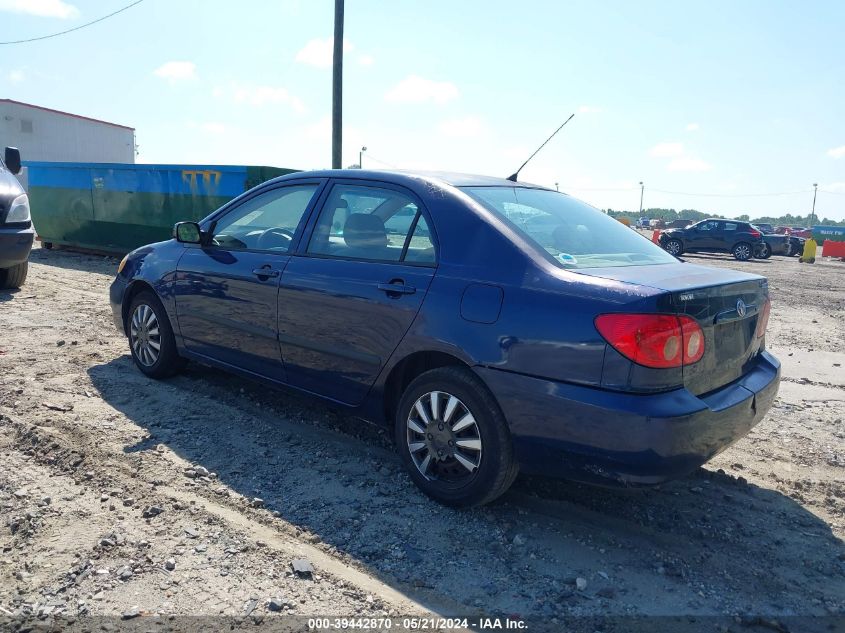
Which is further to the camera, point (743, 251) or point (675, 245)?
point (675, 245)

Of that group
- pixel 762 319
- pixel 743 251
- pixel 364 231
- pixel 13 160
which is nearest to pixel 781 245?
pixel 743 251

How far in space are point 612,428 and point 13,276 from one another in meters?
8.73

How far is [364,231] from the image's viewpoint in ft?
12.3

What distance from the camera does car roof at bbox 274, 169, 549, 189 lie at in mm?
3705

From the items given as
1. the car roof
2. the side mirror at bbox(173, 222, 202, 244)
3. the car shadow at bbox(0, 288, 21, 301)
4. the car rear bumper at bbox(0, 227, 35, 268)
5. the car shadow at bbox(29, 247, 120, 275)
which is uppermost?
the car roof

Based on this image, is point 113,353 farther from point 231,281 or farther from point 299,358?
point 299,358

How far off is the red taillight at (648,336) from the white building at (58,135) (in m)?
34.3

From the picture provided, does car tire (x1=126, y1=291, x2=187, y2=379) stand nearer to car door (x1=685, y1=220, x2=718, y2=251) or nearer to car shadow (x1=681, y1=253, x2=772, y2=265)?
car shadow (x1=681, y1=253, x2=772, y2=265)

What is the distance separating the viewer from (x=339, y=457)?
389 cm

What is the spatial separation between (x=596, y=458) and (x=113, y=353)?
15.0 ft

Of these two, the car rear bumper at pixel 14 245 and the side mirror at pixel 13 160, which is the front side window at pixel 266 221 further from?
the side mirror at pixel 13 160

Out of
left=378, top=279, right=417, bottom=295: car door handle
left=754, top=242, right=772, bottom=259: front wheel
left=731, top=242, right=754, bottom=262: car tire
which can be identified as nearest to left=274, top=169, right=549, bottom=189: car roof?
left=378, top=279, right=417, bottom=295: car door handle

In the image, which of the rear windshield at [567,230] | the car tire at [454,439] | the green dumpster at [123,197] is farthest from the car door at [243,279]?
the green dumpster at [123,197]

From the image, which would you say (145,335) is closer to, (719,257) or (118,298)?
(118,298)
